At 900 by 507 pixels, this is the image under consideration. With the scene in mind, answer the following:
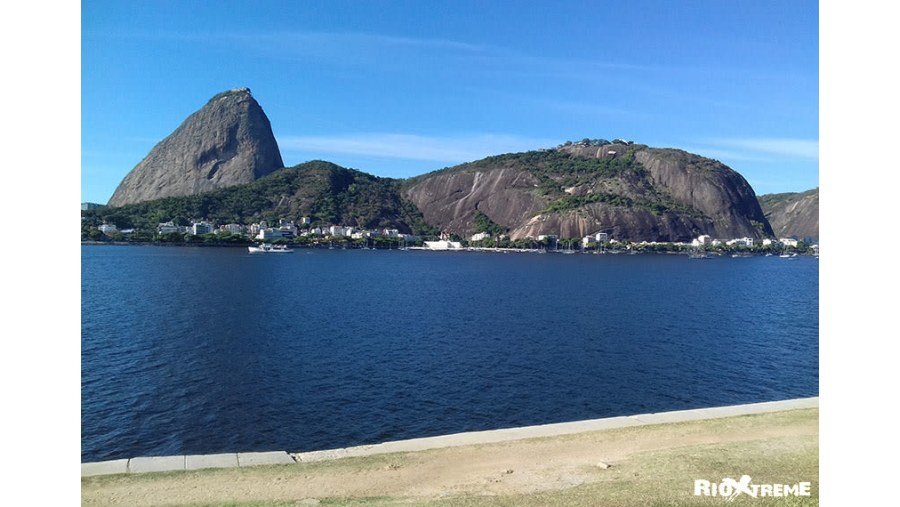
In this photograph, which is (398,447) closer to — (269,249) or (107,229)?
(269,249)

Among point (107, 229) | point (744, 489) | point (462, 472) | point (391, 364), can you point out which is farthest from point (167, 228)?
point (744, 489)

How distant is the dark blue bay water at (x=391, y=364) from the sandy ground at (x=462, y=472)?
23.1ft

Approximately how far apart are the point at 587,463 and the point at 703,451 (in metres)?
2.28

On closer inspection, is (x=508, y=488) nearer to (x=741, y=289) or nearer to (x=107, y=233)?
(x=741, y=289)

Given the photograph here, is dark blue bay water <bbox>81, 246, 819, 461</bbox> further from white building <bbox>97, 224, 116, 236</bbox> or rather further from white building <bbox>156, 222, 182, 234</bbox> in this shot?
white building <bbox>97, 224, 116, 236</bbox>

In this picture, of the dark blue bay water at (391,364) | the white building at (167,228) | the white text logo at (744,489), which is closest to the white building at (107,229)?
the white building at (167,228)

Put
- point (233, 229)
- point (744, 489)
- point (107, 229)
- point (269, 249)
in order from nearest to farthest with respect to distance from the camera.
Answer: point (744, 489), point (269, 249), point (107, 229), point (233, 229)

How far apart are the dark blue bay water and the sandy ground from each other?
23.1ft

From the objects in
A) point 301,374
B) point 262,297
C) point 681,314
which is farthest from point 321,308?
point 681,314

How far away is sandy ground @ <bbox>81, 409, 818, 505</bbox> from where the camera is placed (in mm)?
9836

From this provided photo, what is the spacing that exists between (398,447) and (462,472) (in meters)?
2.36

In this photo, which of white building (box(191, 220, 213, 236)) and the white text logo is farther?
white building (box(191, 220, 213, 236))

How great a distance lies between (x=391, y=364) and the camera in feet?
92.0

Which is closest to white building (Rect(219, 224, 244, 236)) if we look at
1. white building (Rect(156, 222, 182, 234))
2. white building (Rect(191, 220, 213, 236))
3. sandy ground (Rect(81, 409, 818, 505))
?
white building (Rect(191, 220, 213, 236))
